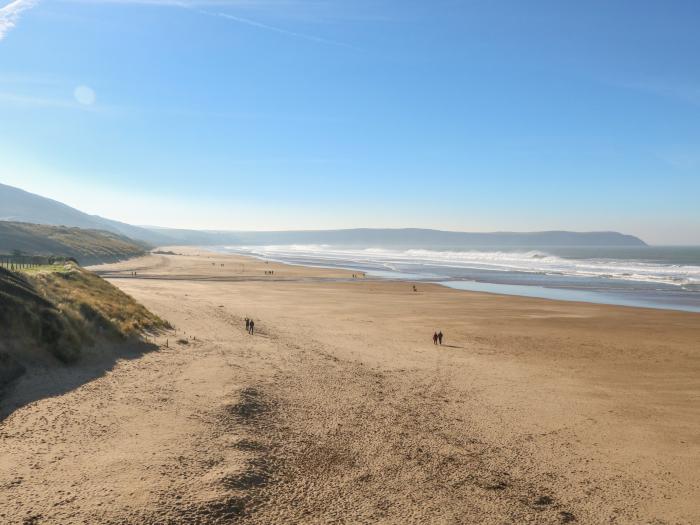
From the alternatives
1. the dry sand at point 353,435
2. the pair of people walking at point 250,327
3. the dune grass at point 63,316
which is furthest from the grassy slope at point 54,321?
the pair of people walking at point 250,327

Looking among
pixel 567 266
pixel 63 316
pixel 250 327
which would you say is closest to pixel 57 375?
pixel 63 316

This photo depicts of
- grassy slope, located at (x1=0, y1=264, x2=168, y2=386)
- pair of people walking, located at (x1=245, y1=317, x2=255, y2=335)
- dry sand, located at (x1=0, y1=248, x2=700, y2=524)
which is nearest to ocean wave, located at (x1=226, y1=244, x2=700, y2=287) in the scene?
dry sand, located at (x1=0, y1=248, x2=700, y2=524)

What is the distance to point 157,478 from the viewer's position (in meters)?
7.97

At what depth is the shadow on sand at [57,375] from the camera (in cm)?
1075

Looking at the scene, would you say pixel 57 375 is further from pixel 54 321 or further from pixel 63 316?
pixel 63 316

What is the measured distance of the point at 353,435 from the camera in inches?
431

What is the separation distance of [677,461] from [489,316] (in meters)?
21.3

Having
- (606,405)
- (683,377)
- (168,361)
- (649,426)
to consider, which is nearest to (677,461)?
(649,426)

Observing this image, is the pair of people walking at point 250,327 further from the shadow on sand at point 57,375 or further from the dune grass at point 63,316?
the shadow on sand at point 57,375

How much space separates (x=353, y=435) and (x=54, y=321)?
1002cm

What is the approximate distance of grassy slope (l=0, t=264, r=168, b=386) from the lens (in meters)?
13.0

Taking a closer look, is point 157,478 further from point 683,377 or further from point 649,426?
point 683,377

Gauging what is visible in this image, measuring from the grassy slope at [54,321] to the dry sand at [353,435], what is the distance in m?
0.99

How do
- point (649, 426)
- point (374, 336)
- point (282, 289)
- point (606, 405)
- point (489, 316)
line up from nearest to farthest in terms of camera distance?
point (649, 426)
point (606, 405)
point (374, 336)
point (489, 316)
point (282, 289)
